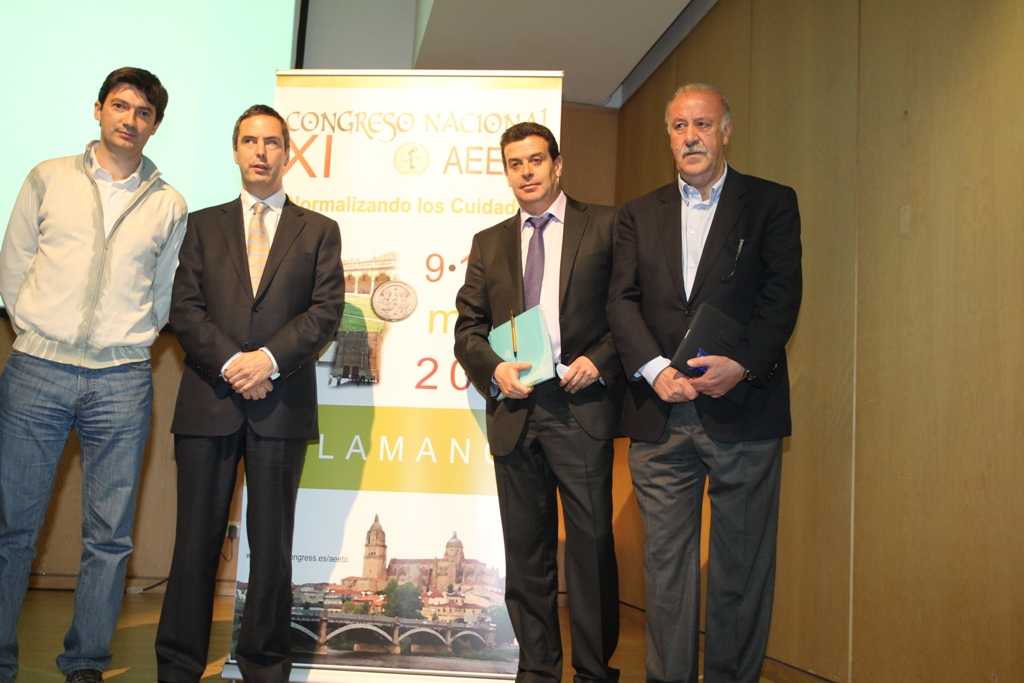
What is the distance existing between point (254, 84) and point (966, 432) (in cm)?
372

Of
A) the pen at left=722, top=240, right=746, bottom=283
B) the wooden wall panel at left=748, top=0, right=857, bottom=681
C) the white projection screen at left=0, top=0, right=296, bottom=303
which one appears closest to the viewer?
the pen at left=722, top=240, right=746, bottom=283

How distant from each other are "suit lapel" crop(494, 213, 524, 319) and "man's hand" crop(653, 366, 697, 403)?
56cm

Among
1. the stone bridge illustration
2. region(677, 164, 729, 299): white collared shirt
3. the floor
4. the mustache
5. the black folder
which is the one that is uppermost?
the mustache

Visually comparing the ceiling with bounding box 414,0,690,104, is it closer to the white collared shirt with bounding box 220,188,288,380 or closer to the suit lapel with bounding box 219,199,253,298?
the white collared shirt with bounding box 220,188,288,380

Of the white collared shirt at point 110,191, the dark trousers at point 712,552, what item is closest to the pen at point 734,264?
the dark trousers at point 712,552

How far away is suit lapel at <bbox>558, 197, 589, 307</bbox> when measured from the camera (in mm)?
2689

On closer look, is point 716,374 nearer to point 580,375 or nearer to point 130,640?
A: point 580,375

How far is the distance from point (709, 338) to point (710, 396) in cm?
17

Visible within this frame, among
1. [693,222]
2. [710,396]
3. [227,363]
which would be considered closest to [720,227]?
[693,222]

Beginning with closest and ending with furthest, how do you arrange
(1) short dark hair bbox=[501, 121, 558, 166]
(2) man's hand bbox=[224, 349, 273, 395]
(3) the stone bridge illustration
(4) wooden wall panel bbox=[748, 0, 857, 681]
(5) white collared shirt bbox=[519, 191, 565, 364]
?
(2) man's hand bbox=[224, 349, 273, 395]
(5) white collared shirt bbox=[519, 191, 565, 364]
(1) short dark hair bbox=[501, 121, 558, 166]
(3) the stone bridge illustration
(4) wooden wall panel bbox=[748, 0, 857, 681]

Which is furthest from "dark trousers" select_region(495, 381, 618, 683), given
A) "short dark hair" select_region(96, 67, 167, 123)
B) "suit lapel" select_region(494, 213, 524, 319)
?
"short dark hair" select_region(96, 67, 167, 123)

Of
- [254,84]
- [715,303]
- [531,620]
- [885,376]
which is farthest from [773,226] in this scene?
[254,84]

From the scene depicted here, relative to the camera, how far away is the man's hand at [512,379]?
254 centimetres

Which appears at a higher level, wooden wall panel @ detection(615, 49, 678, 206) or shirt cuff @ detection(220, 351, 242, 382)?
wooden wall panel @ detection(615, 49, 678, 206)
